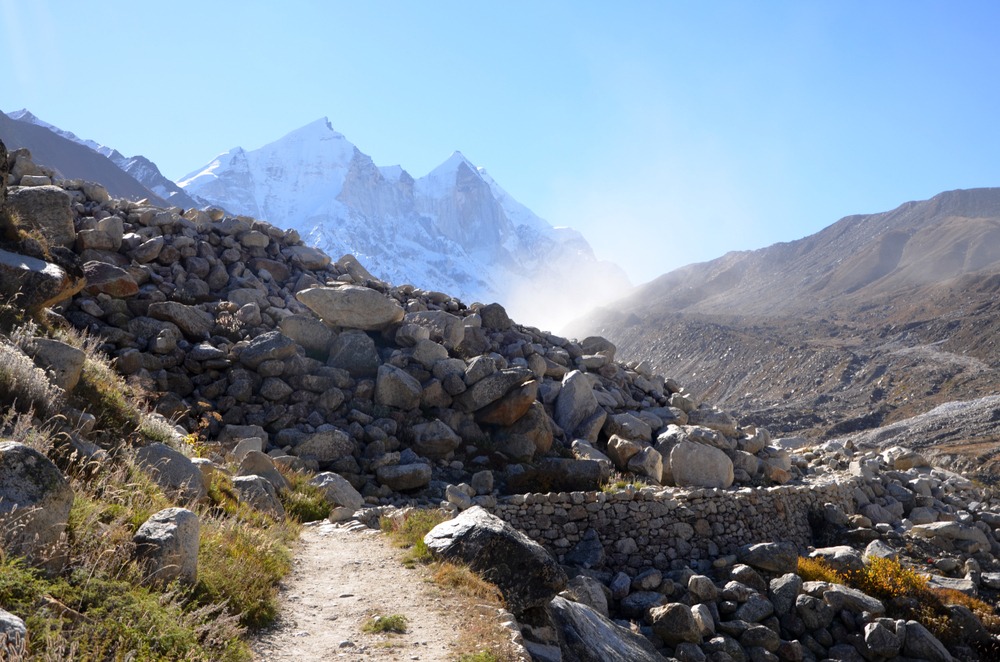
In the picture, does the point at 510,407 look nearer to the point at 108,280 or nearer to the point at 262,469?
the point at 262,469

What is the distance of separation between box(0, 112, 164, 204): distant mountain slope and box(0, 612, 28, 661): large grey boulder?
105 meters

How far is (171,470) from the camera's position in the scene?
8602 millimetres

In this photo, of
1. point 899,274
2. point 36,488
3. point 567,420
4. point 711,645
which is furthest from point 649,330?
point 36,488

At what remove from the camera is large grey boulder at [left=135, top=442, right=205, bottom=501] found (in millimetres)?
8219

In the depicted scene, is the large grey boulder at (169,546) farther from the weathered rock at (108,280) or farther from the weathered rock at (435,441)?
the weathered rock at (108,280)

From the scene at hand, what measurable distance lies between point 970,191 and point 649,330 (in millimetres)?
95398

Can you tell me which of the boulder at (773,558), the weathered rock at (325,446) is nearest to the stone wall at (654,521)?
the boulder at (773,558)

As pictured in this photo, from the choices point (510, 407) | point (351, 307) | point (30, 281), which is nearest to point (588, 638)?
point (30, 281)

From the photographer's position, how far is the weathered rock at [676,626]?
11.8 meters

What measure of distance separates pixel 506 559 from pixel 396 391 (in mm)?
9061

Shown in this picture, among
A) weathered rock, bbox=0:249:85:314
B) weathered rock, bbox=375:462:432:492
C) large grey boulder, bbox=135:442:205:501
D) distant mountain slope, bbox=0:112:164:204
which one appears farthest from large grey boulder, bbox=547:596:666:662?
distant mountain slope, bbox=0:112:164:204

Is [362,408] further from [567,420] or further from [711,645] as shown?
[711,645]

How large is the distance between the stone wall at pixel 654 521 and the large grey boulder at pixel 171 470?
613 centimetres

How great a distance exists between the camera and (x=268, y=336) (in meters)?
16.5
